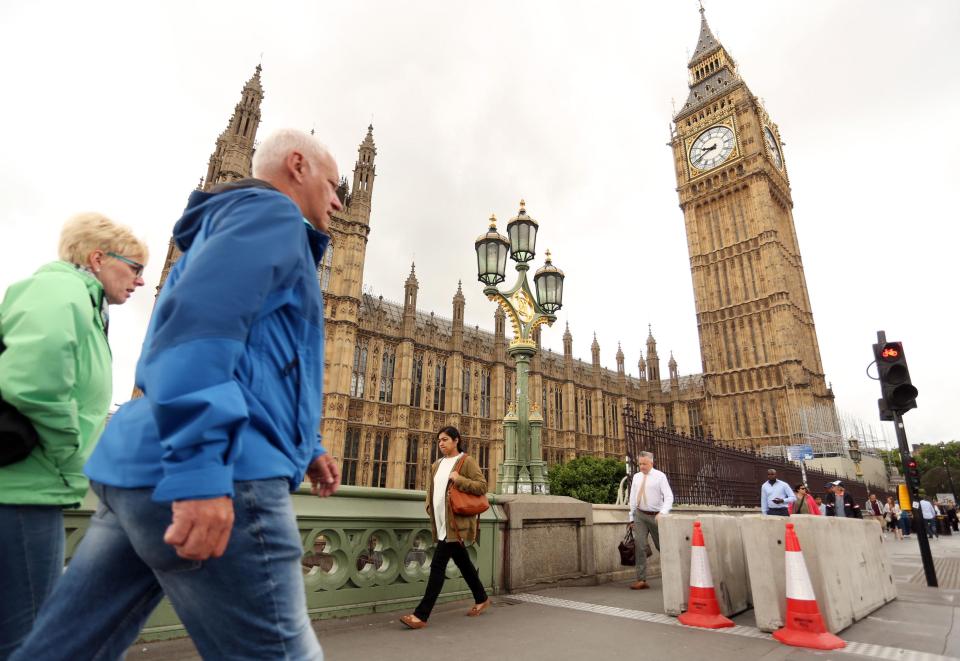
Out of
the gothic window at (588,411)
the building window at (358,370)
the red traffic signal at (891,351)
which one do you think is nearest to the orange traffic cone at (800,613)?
the red traffic signal at (891,351)

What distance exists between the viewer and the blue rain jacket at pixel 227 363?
3.33 ft

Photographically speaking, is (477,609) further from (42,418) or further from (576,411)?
(576,411)

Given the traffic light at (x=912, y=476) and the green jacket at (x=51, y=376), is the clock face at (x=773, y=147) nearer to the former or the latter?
the traffic light at (x=912, y=476)

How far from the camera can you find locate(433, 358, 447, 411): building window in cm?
2725

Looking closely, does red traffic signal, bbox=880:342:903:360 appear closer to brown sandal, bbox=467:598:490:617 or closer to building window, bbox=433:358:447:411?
brown sandal, bbox=467:598:490:617

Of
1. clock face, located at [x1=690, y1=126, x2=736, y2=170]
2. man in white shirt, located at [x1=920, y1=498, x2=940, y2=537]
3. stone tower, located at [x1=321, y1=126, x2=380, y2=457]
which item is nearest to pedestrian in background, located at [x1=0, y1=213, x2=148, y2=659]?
man in white shirt, located at [x1=920, y1=498, x2=940, y2=537]

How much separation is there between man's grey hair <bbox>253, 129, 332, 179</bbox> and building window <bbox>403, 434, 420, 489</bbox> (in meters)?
23.9

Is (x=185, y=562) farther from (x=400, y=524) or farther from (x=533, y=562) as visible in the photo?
(x=533, y=562)

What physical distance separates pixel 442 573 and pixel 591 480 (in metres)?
17.6

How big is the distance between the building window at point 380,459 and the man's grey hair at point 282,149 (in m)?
23.5

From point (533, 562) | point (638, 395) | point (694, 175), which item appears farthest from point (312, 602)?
point (694, 175)

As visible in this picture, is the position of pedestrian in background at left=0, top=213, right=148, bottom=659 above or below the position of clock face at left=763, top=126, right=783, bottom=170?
below

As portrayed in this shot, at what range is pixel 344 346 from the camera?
923 inches

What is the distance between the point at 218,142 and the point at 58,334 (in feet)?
95.0
